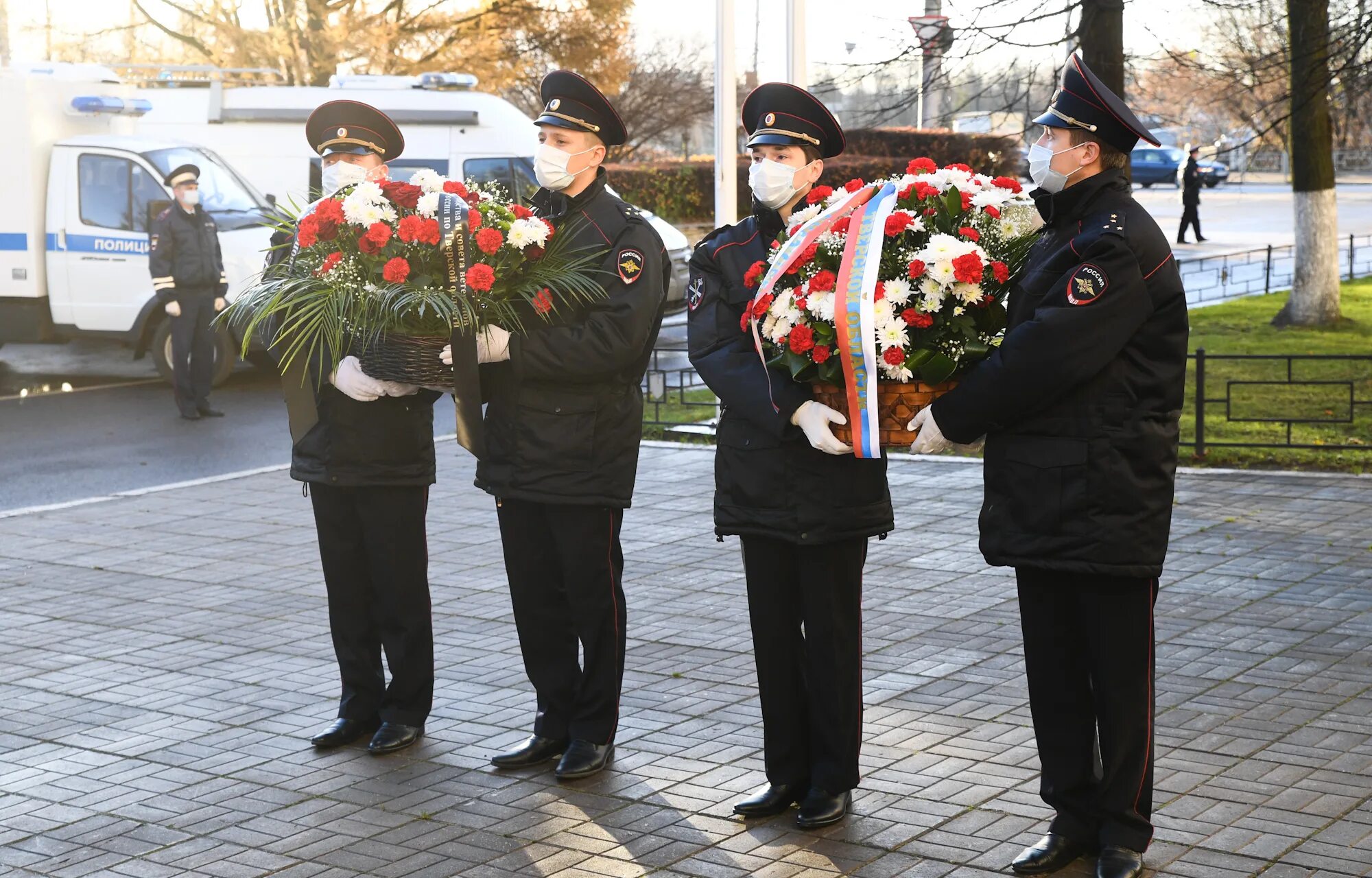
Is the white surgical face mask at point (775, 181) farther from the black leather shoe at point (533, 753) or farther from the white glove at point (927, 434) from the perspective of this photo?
the black leather shoe at point (533, 753)

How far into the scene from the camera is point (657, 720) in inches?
230

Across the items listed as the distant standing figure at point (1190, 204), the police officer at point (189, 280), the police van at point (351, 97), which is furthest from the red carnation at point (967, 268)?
the distant standing figure at point (1190, 204)

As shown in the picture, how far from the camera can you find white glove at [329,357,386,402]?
5.24 metres

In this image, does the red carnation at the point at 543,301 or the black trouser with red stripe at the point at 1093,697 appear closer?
the black trouser with red stripe at the point at 1093,697

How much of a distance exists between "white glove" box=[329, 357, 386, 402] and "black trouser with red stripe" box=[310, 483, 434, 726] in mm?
388

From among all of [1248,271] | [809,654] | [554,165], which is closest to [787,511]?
[809,654]

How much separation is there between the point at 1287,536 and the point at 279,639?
5.10 metres

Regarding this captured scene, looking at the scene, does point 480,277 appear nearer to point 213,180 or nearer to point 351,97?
point 213,180

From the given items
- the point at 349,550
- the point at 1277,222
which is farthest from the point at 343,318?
the point at 1277,222

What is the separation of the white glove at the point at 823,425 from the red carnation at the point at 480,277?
3.65 ft

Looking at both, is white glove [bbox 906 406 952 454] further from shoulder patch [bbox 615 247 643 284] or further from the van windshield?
the van windshield

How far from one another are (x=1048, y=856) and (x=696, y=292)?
1890 mm

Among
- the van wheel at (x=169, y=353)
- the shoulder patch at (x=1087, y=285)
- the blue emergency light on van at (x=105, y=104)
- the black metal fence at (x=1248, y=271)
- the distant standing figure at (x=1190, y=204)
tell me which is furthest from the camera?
the distant standing figure at (x=1190, y=204)

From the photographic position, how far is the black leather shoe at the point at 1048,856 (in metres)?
4.34
